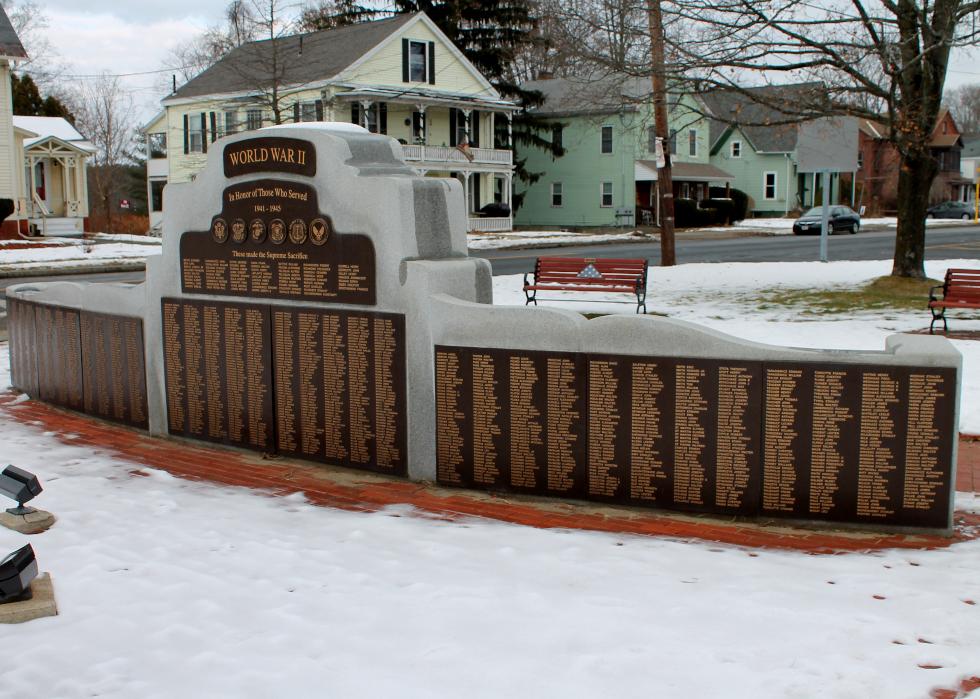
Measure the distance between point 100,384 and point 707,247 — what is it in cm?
2905

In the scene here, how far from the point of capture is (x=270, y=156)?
844cm

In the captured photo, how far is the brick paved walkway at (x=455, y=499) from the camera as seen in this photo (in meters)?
6.48

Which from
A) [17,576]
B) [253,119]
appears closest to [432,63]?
[253,119]

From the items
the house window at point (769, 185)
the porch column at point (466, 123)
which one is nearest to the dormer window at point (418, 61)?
the porch column at point (466, 123)

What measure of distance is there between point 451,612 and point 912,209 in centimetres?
1647

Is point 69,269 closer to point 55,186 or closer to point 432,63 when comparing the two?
point 55,186

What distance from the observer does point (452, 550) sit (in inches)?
236

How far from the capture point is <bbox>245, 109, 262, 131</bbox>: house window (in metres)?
40.8

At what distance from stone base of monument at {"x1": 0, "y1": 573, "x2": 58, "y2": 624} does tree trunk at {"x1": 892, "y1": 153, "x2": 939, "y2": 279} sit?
55.0ft

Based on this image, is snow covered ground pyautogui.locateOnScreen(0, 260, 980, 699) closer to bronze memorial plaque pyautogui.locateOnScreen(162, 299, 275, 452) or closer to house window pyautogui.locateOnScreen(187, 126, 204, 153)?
bronze memorial plaque pyautogui.locateOnScreen(162, 299, 275, 452)

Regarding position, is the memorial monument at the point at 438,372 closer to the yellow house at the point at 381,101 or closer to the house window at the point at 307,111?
the yellow house at the point at 381,101

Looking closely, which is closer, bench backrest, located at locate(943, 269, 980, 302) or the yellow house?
bench backrest, located at locate(943, 269, 980, 302)

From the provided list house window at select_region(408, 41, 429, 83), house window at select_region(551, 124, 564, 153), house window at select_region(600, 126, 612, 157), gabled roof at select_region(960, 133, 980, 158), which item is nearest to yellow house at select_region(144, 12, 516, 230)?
house window at select_region(408, 41, 429, 83)

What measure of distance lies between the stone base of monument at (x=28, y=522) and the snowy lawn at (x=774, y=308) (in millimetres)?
7441
